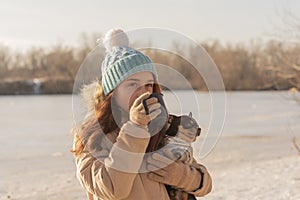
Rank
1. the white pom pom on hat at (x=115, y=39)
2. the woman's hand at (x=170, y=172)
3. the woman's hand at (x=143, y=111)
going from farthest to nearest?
1. the white pom pom on hat at (x=115, y=39)
2. the woman's hand at (x=170, y=172)
3. the woman's hand at (x=143, y=111)

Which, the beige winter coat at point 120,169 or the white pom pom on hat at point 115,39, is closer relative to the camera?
the beige winter coat at point 120,169

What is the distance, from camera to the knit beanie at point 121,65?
1.68m

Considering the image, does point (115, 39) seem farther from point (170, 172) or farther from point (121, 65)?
point (170, 172)

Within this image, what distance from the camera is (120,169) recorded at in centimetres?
157

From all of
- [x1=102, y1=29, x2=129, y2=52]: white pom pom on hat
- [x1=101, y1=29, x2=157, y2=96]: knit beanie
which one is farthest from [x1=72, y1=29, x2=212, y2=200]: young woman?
[x1=102, y1=29, x2=129, y2=52]: white pom pom on hat

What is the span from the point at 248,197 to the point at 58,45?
37859 millimetres

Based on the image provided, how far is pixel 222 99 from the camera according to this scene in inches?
74.9

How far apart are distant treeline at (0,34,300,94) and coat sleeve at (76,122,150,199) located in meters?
0.35

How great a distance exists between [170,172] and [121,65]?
41cm

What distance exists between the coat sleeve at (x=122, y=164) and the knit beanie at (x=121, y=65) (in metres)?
0.21

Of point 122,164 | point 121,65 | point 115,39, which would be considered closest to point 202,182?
point 122,164

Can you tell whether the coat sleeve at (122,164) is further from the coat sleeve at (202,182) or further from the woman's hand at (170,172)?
the coat sleeve at (202,182)

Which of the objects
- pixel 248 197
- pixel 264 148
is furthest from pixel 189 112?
pixel 264 148

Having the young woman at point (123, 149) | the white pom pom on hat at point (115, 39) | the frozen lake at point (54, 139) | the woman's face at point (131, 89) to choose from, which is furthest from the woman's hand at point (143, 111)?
the white pom pom on hat at point (115, 39)
